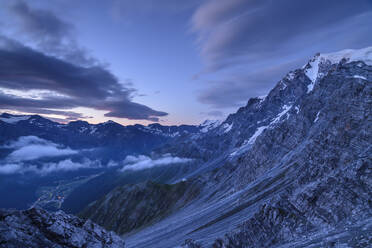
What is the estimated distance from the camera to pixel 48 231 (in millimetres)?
18078

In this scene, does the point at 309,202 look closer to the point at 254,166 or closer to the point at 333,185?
the point at 333,185

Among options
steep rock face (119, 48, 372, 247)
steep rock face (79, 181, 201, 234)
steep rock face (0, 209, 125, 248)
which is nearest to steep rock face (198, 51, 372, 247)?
steep rock face (119, 48, 372, 247)

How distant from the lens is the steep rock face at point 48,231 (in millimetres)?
15156

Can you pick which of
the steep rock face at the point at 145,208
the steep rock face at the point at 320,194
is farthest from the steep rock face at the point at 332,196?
the steep rock face at the point at 145,208

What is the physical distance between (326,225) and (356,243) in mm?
9200

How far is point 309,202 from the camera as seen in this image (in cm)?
2983

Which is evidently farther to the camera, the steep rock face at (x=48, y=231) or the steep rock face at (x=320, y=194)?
the steep rock face at (x=320, y=194)

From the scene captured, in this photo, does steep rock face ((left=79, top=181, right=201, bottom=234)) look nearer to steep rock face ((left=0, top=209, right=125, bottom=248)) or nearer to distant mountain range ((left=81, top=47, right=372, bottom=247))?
distant mountain range ((left=81, top=47, right=372, bottom=247))

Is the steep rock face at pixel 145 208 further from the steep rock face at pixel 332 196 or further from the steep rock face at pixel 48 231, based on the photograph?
the steep rock face at pixel 48 231

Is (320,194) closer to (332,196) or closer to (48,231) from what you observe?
(332,196)

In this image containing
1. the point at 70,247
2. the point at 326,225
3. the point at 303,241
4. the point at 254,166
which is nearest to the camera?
the point at 70,247

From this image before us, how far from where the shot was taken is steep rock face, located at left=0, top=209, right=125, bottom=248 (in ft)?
49.7

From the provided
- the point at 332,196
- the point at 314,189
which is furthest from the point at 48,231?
the point at 314,189

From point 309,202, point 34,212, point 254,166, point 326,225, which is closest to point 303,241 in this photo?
point 326,225
